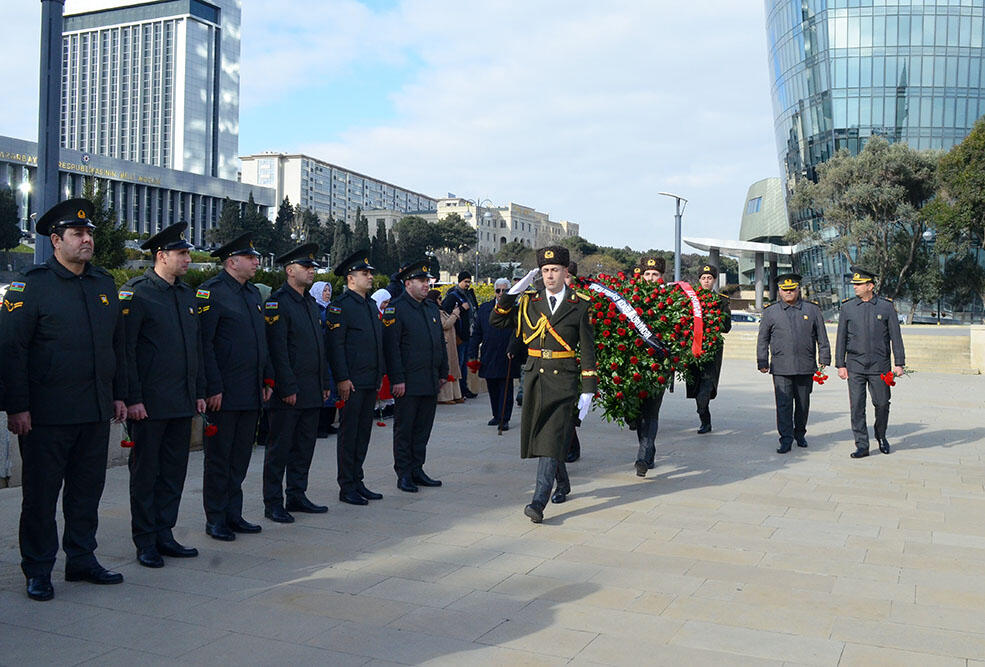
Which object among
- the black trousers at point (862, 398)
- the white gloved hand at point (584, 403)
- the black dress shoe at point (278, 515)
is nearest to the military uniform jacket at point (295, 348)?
the black dress shoe at point (278, 515)

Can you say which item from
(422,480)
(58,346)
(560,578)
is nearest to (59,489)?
(58,346)

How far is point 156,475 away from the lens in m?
5.56

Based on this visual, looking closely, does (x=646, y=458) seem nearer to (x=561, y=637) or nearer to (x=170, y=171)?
(x=561, y=637)

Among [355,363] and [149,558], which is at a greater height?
[355,363]

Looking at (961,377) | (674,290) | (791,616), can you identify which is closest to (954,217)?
(961,377)

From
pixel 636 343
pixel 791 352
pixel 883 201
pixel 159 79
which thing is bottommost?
pixel 791 352

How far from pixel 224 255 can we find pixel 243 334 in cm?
61

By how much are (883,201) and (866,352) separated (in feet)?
152

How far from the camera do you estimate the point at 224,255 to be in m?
6.30

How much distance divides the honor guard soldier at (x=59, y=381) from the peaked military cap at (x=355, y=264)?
7.93ft

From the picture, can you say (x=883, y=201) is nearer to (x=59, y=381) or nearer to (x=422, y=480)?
(x=422, y=480)

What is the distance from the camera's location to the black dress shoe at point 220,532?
6.07m

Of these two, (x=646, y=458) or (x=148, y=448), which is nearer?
(x=148, y=448)

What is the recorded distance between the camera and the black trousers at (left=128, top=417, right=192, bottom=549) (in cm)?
545
